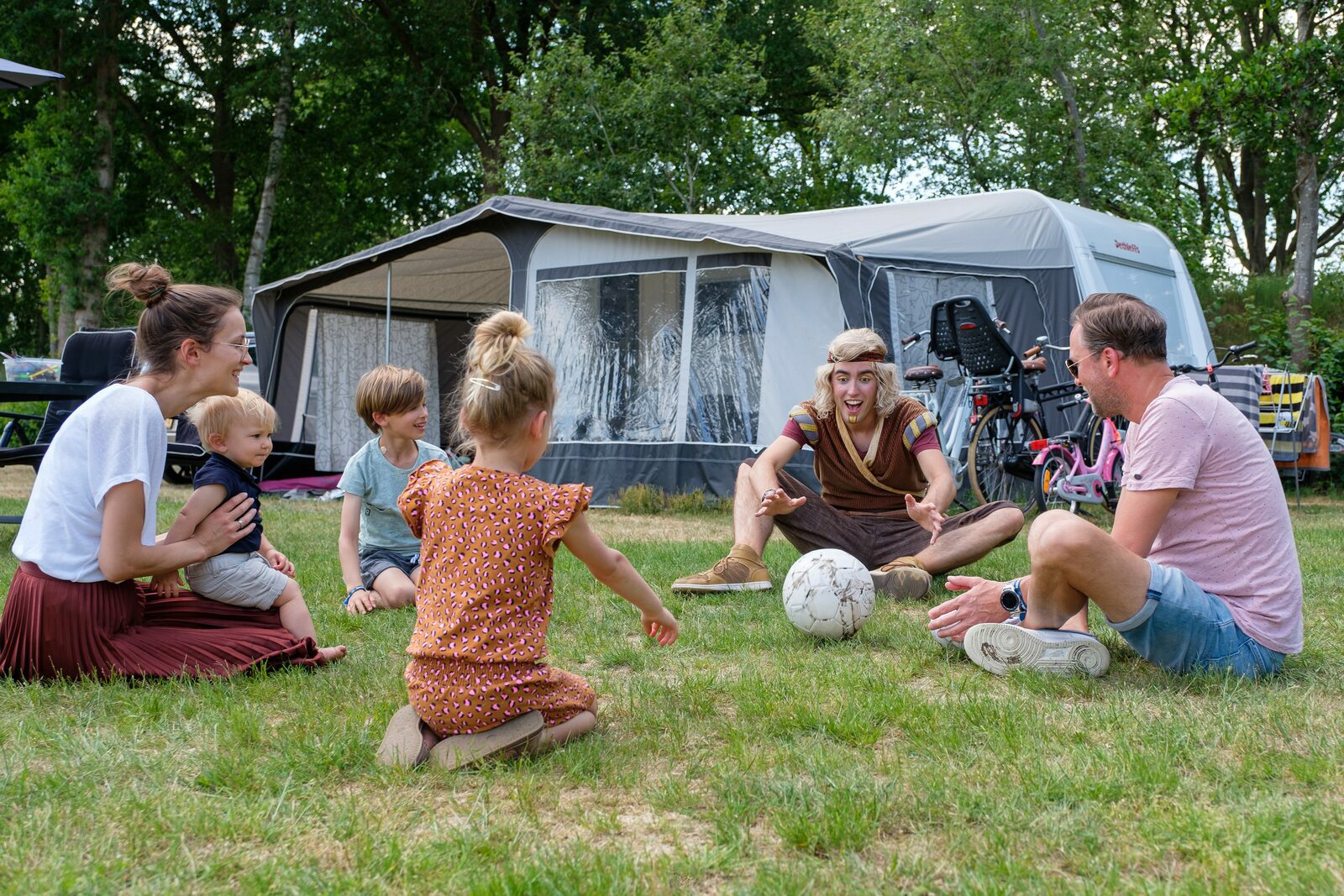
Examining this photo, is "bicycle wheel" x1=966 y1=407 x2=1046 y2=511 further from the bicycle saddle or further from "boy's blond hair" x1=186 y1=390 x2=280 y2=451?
"boy's blond hair" x1=186 y1=390 x2=280 y2=451

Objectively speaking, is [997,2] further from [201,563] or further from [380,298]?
[201,563]

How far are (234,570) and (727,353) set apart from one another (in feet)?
20.5

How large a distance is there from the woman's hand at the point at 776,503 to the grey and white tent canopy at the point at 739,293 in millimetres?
3899

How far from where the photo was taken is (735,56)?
17406mm

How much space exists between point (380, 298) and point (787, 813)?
37.9ft

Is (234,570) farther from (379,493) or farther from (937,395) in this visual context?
(937,395)

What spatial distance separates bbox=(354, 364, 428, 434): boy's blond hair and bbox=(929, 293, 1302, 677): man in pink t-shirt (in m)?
2.60

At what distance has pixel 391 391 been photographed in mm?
4746

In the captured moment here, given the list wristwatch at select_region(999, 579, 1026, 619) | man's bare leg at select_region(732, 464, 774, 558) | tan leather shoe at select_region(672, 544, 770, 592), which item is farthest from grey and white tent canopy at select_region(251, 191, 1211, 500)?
wristwatch at select_region(999, 579, 1026, 619)

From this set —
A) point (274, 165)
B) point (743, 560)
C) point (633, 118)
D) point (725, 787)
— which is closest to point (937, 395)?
point (743, 560)

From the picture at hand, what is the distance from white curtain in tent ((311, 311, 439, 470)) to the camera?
12.5m

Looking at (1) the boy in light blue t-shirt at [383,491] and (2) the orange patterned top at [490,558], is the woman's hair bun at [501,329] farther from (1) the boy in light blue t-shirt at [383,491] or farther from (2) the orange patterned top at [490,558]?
(1) the boy in light blue t-shirt at [383,491]

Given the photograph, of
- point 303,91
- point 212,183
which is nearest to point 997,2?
point 303,91

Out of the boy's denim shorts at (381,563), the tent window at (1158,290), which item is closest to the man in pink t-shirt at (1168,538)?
the boy's denim shorts at (381,563)
